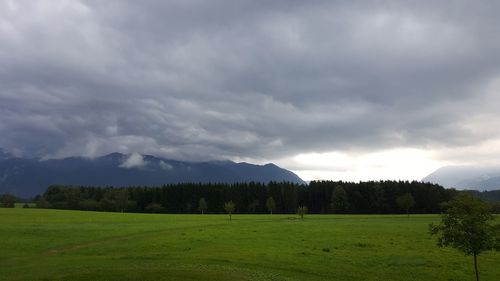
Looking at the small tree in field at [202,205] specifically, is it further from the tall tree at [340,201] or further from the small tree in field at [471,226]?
the small tree in field at [471,226]

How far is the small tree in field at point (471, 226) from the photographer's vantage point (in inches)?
1320

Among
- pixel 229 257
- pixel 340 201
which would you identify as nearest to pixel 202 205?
pixel 340 201

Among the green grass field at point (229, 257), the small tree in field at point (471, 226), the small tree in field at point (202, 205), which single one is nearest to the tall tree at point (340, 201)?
the small tree in field at point (202, 205)

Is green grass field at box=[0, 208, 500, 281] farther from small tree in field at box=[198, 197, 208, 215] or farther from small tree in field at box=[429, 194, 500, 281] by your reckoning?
small tree in field at box=[198, 197, 208, 215]

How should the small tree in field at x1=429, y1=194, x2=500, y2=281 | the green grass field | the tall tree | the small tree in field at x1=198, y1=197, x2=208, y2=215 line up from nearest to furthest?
1. the green grass field
2. the small tree in field at x1=429, y1=194, x2=500, y2=281
3. the tall tree
4. the small tree in field at x1=198, y1=197, x2=208, y2=215

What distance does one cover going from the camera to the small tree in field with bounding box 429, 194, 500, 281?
1320 inches

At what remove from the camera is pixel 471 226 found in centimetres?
3375

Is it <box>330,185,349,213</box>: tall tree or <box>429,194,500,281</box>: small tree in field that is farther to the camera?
<box>330,185,349,213</box>: tall tree

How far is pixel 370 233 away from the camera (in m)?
68.2

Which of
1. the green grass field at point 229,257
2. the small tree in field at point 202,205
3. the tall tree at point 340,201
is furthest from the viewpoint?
the small tree in field at point 202,205

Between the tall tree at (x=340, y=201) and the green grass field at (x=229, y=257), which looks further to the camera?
the tall tree at (x=340, y=201)

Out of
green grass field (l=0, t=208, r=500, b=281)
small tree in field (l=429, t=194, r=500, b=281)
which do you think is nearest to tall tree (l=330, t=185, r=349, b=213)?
green grass field (l=0, t=208, r=500, b=281)

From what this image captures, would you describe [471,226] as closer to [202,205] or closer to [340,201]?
[340,201]

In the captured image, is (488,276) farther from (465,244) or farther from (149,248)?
(149,248)
